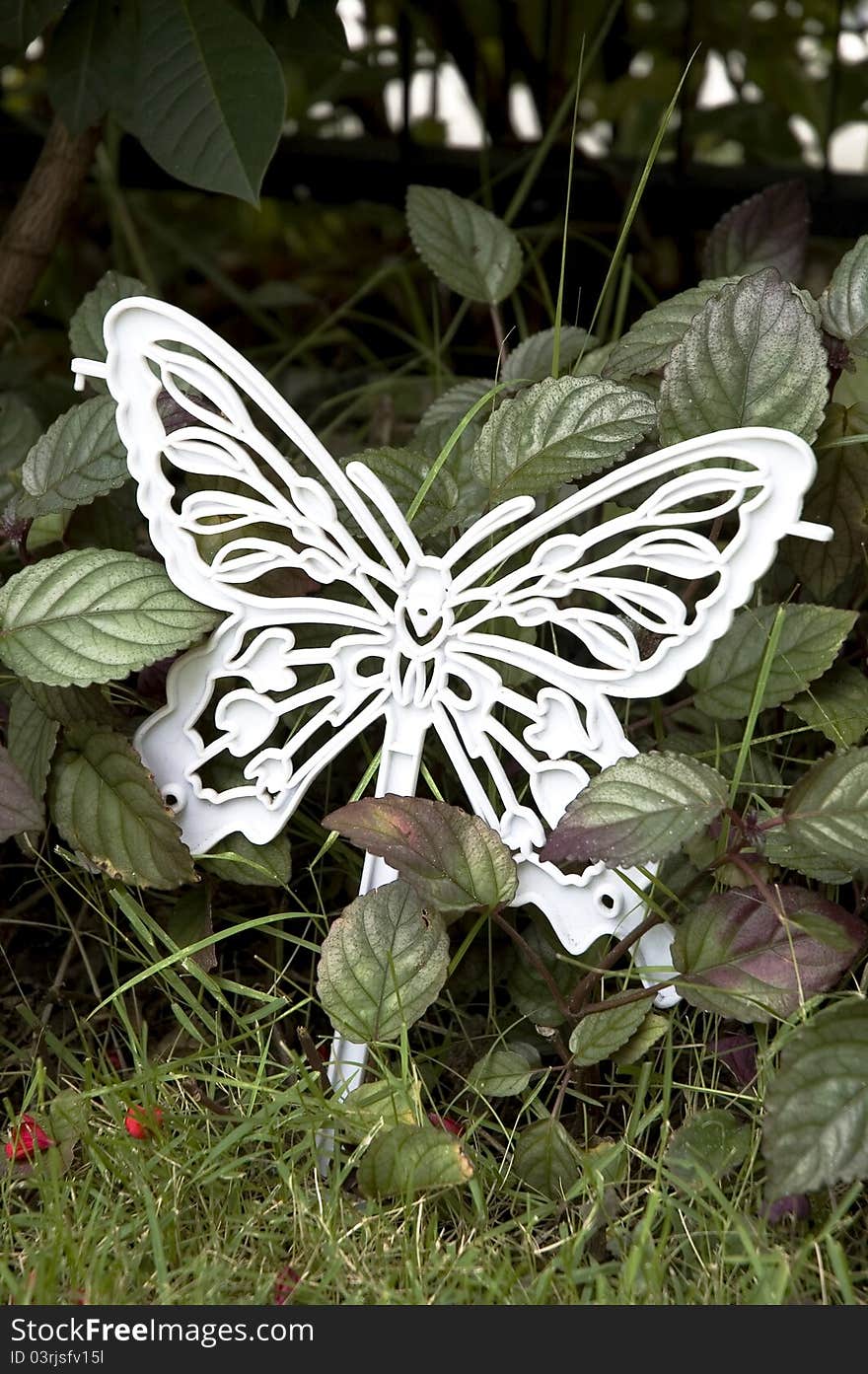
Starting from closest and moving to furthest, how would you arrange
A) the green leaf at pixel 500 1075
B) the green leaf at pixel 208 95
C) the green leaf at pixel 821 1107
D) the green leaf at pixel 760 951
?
the green leaf at pixel 821 1107, the green leaf at pixel 760 951, the green leaf at pixel 500 1075, the green leaf at pixel 208 95

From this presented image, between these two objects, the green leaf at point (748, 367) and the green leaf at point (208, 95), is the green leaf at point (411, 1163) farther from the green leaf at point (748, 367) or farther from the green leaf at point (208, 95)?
the green leaf at point (208, 95)

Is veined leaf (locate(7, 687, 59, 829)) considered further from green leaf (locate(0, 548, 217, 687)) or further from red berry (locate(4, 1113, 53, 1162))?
red berry (locate(4, 1113, 53, 1162))

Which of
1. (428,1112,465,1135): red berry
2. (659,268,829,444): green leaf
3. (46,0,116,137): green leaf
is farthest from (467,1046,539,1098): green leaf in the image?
(46,0,116,137): green leaf

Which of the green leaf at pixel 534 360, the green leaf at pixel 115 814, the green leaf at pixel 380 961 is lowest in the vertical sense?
the green leaf at pixel 380 961

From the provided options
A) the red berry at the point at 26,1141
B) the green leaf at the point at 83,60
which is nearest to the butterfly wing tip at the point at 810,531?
the red berry at the point at 26,1141

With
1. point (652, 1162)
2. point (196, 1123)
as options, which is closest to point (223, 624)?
point (196, 1123)

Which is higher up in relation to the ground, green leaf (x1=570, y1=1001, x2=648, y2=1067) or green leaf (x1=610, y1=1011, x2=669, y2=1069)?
green leaf (x1=570, y1=1001, x2=648, y2=1067)

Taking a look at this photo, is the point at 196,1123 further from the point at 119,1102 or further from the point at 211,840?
the point at 211,840
